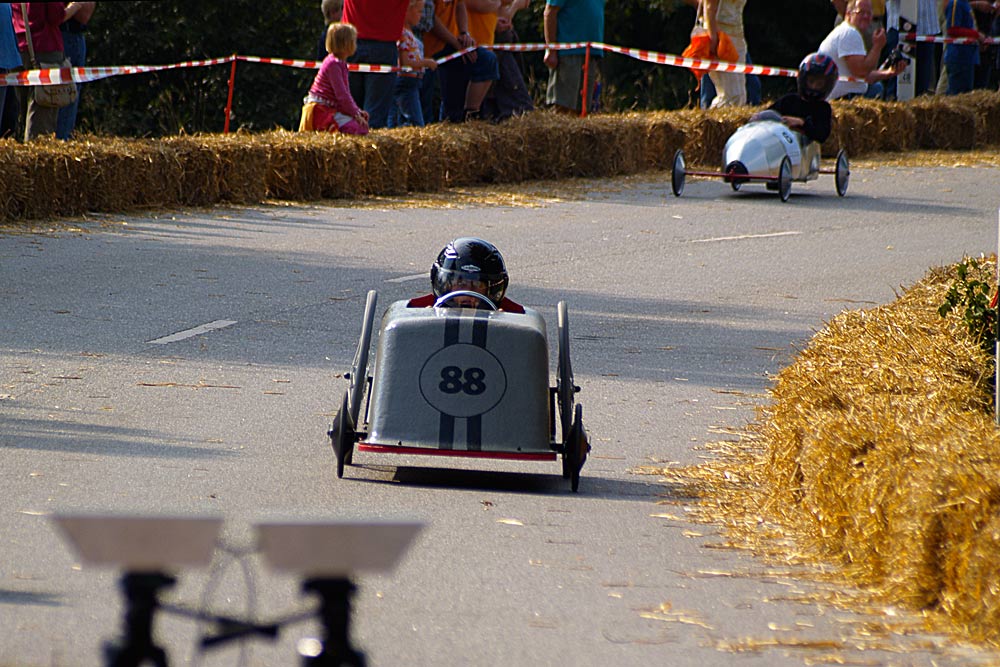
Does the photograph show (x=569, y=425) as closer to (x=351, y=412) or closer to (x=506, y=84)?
(x=351, y=412)

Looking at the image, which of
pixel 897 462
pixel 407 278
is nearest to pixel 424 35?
pixel 407 278

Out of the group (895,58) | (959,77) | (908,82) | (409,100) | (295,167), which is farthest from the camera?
(959,77)

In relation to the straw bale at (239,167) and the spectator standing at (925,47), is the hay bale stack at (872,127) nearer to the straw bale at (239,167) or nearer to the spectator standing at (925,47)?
the spectator standing at (925,47)

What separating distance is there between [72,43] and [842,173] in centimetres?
815

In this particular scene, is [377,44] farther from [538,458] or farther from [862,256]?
[538,458]

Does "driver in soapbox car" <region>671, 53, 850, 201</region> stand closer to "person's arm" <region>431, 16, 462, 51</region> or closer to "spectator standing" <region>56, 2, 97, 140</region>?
"person's arm" <region>431, 16, 462, 51</region>

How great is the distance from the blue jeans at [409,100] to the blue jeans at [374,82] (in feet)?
0.96

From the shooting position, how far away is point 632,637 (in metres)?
4.03

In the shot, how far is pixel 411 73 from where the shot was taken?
17.8m

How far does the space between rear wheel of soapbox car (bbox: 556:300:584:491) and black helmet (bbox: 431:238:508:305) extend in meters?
0.33

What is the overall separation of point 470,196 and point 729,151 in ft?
8.87

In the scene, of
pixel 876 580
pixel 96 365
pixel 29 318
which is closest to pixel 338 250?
pixel 29 318

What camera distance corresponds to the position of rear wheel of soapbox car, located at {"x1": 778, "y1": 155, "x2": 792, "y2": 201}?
16297 millimetres

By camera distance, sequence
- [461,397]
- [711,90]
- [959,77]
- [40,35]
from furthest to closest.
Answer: [959,77] < [711,90] < [40,35] < [461,397]
